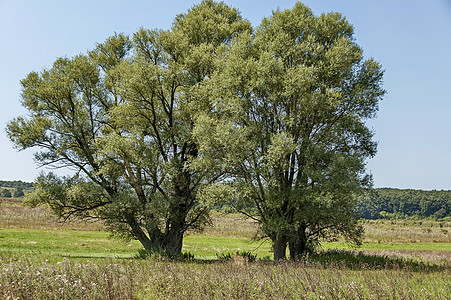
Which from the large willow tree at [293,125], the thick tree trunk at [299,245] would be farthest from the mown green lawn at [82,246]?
the large willow tree at [293,125]

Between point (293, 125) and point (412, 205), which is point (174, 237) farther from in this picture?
point (412, 205)

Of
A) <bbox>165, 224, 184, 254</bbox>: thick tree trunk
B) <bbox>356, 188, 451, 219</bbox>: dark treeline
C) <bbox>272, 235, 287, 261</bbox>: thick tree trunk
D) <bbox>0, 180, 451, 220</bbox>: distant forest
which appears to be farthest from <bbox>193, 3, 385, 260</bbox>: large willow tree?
<bbox>0, 180, 451, 220</bbox>: distant forest

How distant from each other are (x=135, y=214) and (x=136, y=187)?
197 cm

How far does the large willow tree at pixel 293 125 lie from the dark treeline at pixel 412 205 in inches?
5949

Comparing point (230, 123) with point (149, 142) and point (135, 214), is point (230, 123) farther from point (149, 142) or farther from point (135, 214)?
point (135, 214)

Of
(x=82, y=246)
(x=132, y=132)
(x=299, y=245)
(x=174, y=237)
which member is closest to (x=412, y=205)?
(x=299, y=245)

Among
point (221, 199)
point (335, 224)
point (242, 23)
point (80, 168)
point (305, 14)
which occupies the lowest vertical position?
point (335, 224)

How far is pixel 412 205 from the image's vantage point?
176625 mm

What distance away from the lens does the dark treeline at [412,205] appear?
165750mm

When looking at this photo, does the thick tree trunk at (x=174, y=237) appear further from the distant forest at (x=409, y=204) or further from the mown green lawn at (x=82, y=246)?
the distant forest at (x=409, y=204)

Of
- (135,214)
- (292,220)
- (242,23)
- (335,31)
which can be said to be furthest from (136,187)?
(335,31)

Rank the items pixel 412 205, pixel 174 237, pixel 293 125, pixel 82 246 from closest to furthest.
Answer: pixel 293 125, pixel 174 237, pixel 82 246, pixel 412 205

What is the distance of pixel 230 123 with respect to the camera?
1866 centimetres

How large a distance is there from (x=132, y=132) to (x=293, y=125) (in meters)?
10.6
